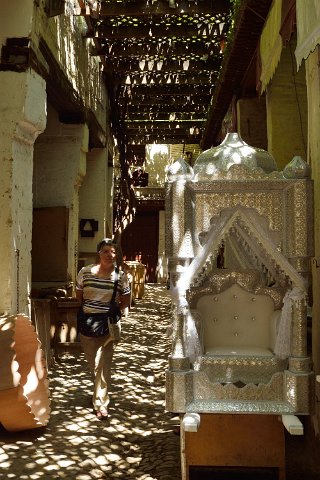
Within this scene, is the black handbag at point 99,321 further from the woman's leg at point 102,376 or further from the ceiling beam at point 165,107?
the ceiling beam at point 165,107

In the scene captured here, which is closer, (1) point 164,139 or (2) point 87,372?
(2) point 87,372

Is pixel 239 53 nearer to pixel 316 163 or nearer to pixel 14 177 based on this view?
pixel 316 163

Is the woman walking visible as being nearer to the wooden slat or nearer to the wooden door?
the wooden slat

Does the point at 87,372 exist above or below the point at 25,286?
below

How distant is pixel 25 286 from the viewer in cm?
652

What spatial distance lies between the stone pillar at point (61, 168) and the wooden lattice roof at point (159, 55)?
6.28ft

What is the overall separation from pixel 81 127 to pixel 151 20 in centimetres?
253

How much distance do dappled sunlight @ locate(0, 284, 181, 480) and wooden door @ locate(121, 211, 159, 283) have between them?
1980cm

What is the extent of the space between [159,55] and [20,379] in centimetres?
849

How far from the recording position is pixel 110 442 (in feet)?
16.0

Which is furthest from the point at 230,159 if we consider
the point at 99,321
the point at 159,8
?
the point at 159,8

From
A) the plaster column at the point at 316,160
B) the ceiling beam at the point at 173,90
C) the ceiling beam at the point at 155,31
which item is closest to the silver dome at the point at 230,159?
the plaster column at the point at 316,160

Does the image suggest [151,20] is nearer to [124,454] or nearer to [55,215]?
[55,215]

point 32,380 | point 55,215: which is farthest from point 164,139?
point 32,380
